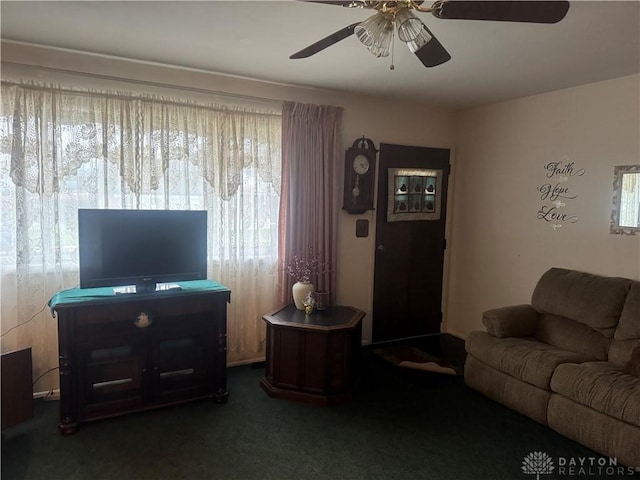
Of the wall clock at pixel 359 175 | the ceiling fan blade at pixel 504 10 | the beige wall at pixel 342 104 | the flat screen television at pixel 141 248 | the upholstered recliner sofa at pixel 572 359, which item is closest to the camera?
the ceiling fan blade at pixel 504 10

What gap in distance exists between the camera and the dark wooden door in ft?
13.8

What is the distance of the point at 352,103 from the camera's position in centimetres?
393

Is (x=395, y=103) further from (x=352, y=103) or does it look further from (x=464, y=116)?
(x=464, y=116)

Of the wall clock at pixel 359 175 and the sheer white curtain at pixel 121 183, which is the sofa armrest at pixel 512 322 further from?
the sheer white curtain at pixel 121 183

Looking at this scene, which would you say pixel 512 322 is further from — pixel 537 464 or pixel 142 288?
pixel 142 288

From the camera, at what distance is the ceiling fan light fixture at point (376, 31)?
5.38ft

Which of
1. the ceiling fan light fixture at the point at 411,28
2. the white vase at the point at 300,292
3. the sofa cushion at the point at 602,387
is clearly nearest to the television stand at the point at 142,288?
the white vase at the point at 300,292

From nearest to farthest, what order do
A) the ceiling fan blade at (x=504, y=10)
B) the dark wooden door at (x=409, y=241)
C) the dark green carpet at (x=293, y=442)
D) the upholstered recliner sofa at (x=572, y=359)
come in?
the ceiling fan blade at (x=504, y=10) → the dark green carpet at (x=293, y=442) → the upholstered recliner sofa at (x=572, y=359) → the dark wooden door at (x=409, y=241)

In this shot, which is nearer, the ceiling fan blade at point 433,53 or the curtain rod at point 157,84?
the ceiling fan blade at point 433,53

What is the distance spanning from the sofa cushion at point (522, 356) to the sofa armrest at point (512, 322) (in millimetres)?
52

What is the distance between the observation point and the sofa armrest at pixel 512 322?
3.23 m

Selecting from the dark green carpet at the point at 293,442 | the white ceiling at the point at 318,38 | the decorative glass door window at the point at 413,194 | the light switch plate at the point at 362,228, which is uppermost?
the white ceiling at the point at 318,38

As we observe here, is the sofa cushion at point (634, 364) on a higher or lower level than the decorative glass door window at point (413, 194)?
lower

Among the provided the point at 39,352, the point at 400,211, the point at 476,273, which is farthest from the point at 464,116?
the point at 39,352
